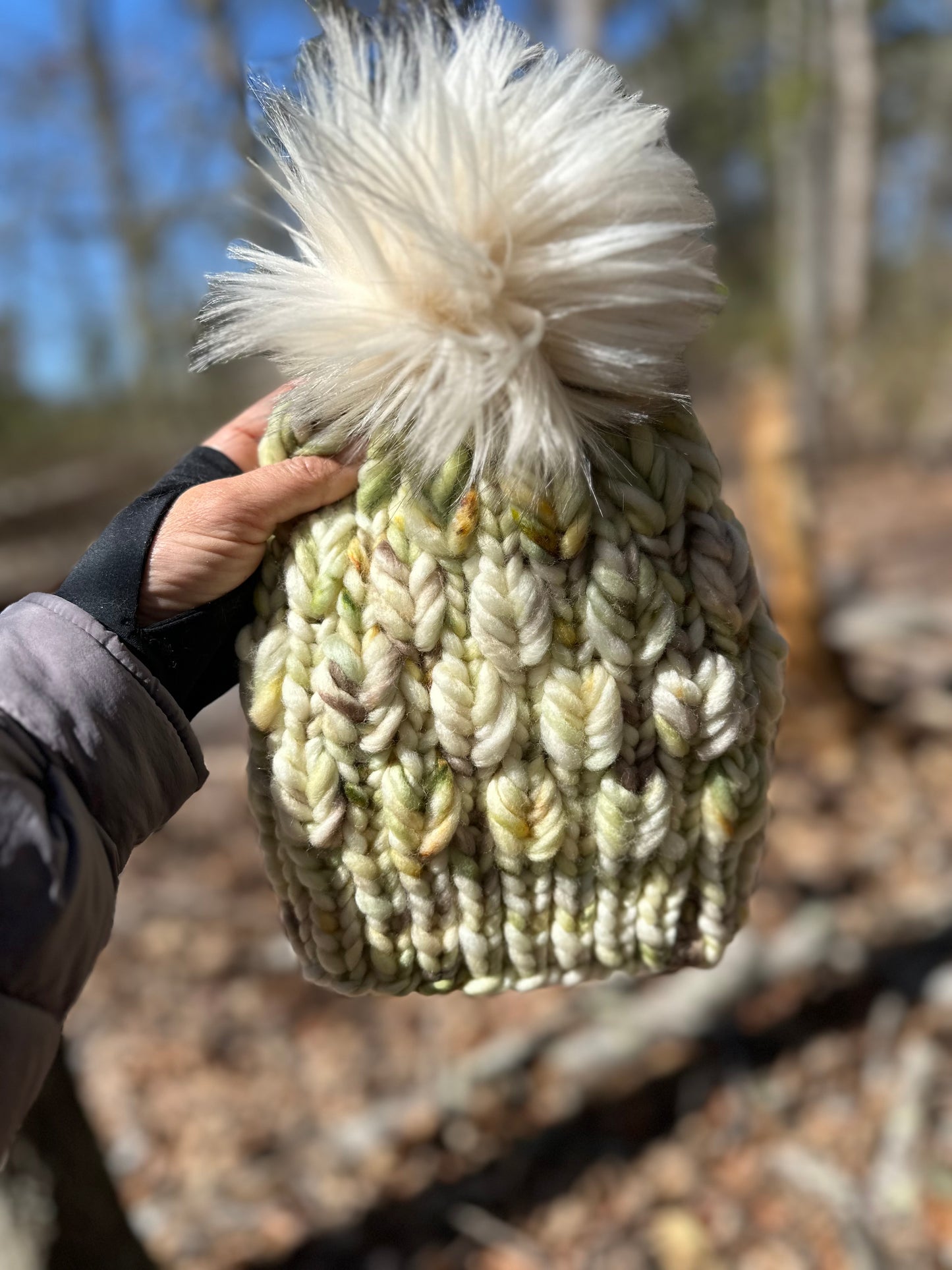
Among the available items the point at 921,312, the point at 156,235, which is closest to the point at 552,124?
the point at 156,235

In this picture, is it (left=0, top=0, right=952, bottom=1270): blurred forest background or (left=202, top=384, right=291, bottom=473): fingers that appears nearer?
(left=202, top=384, right=291, bottom=473): fingers

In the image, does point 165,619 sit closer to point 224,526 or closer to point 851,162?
point 224,526

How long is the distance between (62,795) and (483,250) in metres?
0.43

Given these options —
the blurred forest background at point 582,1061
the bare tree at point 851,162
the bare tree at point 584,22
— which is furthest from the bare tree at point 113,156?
the bare tree at point 851,162

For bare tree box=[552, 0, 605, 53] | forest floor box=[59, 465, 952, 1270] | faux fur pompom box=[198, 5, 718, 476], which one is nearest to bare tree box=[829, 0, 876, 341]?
bare tree box=[552, 0, 605, 53]

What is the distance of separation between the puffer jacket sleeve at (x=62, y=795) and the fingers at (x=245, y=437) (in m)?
0.20

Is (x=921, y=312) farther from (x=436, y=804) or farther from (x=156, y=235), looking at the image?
(x=436, y=804)

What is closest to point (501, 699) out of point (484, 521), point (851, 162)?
point (484, 521)

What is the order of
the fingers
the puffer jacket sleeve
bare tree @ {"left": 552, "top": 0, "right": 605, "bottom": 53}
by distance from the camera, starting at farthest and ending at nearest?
bare tree @ {"left": 552, "top": 0, "right": 605, "bottom": 53} → the fingers → the puffer jacket sleeve

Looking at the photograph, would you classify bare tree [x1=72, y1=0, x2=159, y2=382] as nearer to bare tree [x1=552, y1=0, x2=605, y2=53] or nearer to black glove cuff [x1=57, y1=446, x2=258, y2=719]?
bare tree [x1=552, y1=0, x2=605, y2=53]

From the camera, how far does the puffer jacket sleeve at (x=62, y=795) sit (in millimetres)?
539

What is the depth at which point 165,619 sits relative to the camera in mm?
652

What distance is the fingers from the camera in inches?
30.1

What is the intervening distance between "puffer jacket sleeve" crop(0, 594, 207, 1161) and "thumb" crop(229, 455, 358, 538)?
13 centimetres
